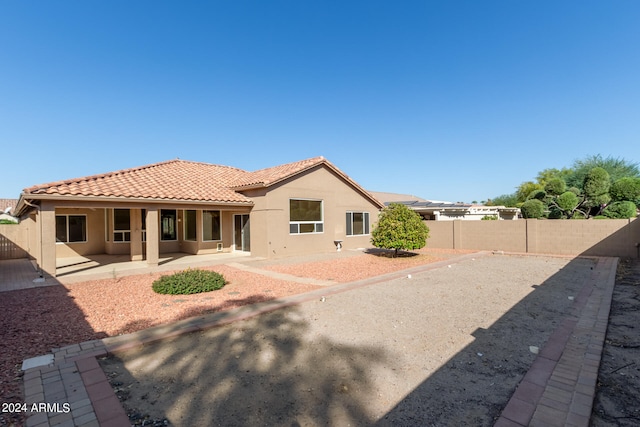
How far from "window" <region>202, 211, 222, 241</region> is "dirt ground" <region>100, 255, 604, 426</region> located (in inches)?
439

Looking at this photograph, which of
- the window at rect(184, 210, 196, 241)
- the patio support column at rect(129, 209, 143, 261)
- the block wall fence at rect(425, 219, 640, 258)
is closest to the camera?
the patio support column at rect(129, 209, 143, 261)

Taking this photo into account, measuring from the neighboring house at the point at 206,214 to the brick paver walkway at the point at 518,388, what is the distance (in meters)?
8.63

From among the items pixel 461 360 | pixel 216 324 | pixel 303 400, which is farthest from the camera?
pixel 216 324

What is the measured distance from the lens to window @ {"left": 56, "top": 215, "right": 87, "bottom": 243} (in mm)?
15547

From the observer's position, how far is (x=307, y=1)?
14547 mm

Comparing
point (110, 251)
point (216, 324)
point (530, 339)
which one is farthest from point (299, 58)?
point (530, 339)

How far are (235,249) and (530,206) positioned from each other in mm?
→ 19496

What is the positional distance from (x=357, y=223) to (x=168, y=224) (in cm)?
1155

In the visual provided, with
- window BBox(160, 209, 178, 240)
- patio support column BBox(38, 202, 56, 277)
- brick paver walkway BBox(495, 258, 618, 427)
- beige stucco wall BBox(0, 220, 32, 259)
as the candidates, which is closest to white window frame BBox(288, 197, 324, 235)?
window BBox(160, 209, 178, 240)

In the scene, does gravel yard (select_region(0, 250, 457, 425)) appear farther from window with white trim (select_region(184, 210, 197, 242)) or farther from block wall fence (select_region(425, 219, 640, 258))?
block wall fence (select_region(425, 219, 640, 258))

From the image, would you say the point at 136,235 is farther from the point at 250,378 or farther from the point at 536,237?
the point at 536,237

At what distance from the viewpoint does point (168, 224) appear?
17406mm

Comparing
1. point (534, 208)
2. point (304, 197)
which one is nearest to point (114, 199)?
point (304, 197)

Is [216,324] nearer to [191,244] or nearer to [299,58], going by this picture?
[191,244]
